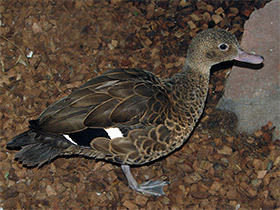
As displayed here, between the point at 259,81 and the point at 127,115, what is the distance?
3.81 feet

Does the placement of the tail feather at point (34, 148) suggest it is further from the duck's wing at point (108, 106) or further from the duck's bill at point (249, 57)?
the duck's bill at point (249, 57)

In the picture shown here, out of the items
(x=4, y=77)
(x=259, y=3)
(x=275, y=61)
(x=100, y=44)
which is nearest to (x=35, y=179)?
(x=4, y=77)

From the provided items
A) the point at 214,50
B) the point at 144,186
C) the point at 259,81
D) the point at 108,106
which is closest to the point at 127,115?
the point at 108,106

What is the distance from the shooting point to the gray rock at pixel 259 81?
284 centimetres

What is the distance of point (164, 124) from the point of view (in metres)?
2.45

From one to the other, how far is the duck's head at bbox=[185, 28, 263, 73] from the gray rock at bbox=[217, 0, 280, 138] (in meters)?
0.27

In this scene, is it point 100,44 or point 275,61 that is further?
point 100,44

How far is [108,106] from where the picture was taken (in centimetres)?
240

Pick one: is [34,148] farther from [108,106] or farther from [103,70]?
[103,70]

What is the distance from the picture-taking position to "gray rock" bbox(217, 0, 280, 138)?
9.31ft

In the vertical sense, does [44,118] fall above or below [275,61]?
above

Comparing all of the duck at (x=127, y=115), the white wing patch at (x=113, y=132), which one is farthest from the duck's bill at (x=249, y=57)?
the white wing patch at (x=113, y=132)

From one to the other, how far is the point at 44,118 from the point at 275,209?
1.73 meters

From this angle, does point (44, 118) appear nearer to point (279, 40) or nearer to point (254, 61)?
point (254, 61)
